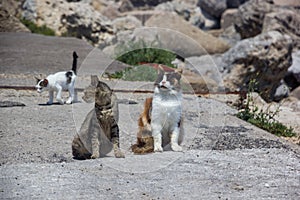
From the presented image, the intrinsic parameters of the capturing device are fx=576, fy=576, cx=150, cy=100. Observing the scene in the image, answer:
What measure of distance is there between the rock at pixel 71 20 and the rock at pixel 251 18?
17.2ft

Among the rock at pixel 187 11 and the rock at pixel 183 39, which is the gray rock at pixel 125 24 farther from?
the rock at pixel 187 11

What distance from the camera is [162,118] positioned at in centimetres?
584

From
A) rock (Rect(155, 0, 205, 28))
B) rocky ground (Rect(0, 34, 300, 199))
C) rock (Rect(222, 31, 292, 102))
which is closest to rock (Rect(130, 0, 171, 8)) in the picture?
rock (Rect(155, 0, 205, 28))

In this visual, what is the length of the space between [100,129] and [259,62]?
344 inches

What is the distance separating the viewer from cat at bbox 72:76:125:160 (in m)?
5.52

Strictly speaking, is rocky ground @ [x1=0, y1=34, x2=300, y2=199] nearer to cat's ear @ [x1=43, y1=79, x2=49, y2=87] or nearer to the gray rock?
cat's ear @ [x1=43, y1=79, x2=49, y2=87]

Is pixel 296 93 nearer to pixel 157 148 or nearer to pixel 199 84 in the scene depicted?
pixel 199 84

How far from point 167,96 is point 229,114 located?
3.43 metres

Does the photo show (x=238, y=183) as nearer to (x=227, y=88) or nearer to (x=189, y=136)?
(x=189, y=136)

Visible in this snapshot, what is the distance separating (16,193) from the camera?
4.67m

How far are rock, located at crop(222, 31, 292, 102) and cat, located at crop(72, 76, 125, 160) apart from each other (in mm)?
8149

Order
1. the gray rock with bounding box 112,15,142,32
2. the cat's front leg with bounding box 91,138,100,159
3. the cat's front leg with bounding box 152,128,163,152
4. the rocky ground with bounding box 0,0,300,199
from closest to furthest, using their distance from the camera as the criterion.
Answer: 1. the rocky ground with bounding box 0,0,300,199
2. the cat's front leg with bounding box 91,138,100,159
3. the cat's front leg with bounding box 152,128,163,152
4. the gray rock with bounding box 112,15,142,32

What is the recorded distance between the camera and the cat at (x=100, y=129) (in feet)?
18.1


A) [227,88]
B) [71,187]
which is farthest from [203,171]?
[227,88]
